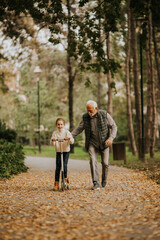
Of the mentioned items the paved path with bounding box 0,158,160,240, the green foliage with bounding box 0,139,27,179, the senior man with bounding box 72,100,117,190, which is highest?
the senior man with bounding box 72,100,117,190

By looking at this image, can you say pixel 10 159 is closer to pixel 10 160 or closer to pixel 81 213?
pixel 10 160

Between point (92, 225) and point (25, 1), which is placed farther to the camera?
point (25, 1)

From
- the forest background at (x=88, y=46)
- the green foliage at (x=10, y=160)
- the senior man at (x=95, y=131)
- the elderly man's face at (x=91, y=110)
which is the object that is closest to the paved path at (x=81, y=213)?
the senior man at (x=95, y=131)

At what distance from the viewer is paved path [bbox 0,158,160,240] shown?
488 centimetres

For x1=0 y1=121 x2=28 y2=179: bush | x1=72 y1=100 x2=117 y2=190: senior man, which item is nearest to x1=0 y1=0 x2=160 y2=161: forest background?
x1=0 y1=121 x2=28 y2=179: bush

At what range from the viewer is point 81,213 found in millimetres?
6152

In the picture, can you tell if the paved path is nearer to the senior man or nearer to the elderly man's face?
the senior man

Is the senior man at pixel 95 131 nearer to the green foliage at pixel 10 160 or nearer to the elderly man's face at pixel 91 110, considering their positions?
the elderly man's face at pixel 91 110

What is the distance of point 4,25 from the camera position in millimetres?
17938

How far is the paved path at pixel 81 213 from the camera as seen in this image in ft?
16.0

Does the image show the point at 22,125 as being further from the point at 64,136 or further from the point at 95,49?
the point at 64,136

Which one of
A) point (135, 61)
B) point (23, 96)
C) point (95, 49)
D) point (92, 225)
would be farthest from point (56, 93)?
point (92, 225)

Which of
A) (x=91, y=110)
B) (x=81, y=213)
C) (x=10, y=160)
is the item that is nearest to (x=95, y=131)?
(x=91, y=110)

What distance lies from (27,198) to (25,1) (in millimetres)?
8342
